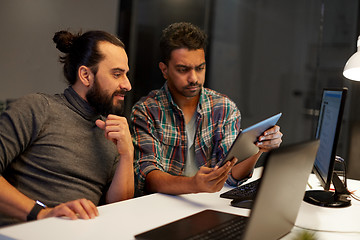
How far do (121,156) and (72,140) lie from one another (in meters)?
0.20

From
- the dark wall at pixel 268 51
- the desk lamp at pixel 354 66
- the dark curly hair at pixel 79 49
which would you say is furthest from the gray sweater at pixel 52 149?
the dark wall at pixel 268 51

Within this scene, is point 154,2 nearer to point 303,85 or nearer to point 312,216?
point 303,85

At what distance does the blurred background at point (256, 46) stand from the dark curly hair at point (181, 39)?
1.04 m

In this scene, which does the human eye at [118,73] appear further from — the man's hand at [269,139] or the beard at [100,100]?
the man's hand at [269,139]

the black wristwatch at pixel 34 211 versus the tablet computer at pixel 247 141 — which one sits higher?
the tablet computer at pixel 247 141

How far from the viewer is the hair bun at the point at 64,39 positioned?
1.87 m

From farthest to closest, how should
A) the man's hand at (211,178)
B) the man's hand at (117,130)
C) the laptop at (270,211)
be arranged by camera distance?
1. the man's hand at (117,130)
2. the man's hand at (211,178)
3. the laptop at (270,211)

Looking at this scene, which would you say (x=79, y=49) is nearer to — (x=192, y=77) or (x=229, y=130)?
(x=192, y=77)

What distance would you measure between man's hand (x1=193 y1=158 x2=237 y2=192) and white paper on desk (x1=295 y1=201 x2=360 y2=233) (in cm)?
28

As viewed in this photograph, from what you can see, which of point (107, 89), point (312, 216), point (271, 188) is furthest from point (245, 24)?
point (271, 188)

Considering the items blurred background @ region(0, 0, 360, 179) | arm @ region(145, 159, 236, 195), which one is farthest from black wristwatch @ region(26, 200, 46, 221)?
blurred background @ region(0, 0, 360, 179)

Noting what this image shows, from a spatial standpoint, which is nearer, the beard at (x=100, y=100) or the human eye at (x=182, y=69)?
the beard at (x=100, y=100)

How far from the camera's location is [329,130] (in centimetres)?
149

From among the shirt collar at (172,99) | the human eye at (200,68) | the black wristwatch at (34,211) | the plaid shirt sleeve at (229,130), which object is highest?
the human eye at (200,68)
